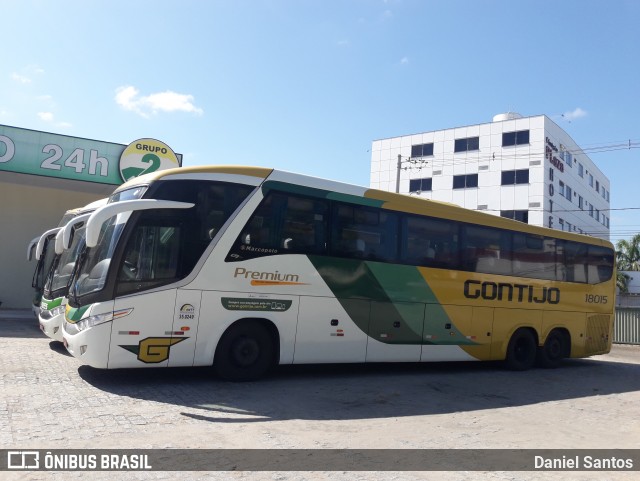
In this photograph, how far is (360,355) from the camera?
1068 centimetres

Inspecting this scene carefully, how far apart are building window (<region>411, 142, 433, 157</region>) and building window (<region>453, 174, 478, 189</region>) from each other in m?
4.13

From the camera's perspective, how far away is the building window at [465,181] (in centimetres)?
5447

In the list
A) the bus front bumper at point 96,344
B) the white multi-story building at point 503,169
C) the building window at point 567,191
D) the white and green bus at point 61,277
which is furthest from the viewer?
the building window at point 567,191

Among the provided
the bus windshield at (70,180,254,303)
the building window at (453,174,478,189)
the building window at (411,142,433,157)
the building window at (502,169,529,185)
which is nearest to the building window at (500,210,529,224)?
the building window at (502,169,529,185)

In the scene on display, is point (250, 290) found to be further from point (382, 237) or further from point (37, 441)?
point (37, 441)

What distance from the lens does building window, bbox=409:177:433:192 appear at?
5734 centimetres

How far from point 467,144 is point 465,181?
3736 mm

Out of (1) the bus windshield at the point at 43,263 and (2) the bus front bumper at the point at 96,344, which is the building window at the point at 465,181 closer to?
(1) the bus windshield at the point at 43,263

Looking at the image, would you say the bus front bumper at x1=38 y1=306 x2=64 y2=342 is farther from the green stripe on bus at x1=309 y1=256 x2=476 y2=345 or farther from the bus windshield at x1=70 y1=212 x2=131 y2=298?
the green stripe on bus at x1=309 y1=256 x2=476 y2=345

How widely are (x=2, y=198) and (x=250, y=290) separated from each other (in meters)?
17.1

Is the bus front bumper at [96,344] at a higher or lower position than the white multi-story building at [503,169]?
lower

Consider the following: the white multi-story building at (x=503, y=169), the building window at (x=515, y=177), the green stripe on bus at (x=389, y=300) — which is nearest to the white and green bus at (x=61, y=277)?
the green stripe on bus at (x=389, y=300)

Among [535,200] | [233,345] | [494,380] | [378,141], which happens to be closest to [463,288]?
[494,380]

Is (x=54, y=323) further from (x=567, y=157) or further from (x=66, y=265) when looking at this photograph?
(x=567, y=157)
